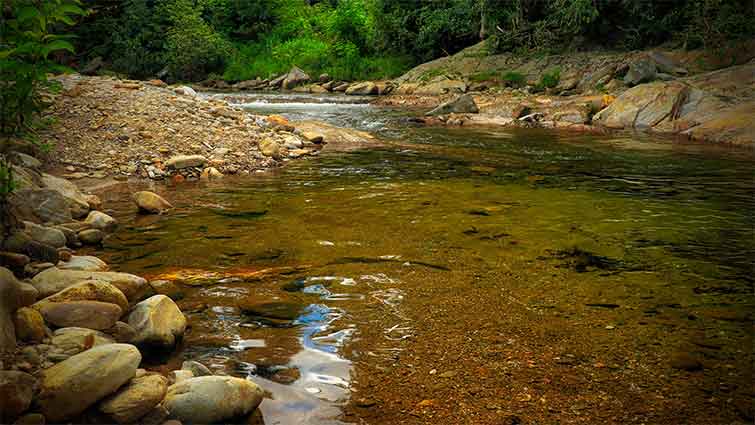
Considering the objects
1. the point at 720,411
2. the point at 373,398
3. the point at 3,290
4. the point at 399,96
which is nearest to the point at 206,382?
the point at 373,398

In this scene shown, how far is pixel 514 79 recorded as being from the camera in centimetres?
2348

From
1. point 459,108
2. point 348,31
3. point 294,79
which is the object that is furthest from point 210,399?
point 348,31

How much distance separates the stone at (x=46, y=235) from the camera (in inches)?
157

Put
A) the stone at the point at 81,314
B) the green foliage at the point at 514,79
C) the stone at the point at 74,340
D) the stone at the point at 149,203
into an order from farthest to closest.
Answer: the green foliage at the point at 514,79 → the stone at the point at 149,203 → the stone at the point at 81,314 → the stone at the point at 74,340

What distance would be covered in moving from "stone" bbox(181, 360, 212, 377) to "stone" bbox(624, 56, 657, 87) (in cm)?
1829

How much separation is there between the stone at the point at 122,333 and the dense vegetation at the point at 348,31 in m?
20.1

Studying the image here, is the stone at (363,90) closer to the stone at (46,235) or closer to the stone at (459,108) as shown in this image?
the stone at (459,108)

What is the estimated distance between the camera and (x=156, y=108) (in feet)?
30.7

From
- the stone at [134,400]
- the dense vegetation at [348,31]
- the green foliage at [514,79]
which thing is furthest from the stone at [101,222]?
the green foliage at [514,79]

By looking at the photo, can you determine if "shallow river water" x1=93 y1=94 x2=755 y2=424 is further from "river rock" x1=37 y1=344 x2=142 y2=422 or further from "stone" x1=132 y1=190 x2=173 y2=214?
"river rock" x1=37 y1=344 x2=142 y2=422

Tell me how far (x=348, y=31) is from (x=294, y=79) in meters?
6.03

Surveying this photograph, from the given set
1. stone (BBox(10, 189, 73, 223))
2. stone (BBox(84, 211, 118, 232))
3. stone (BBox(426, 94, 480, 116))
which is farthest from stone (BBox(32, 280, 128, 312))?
stone (BBox(426, 94, 480, 116))

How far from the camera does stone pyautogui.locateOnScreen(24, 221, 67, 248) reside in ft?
13.1

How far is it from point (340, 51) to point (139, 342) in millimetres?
32951
